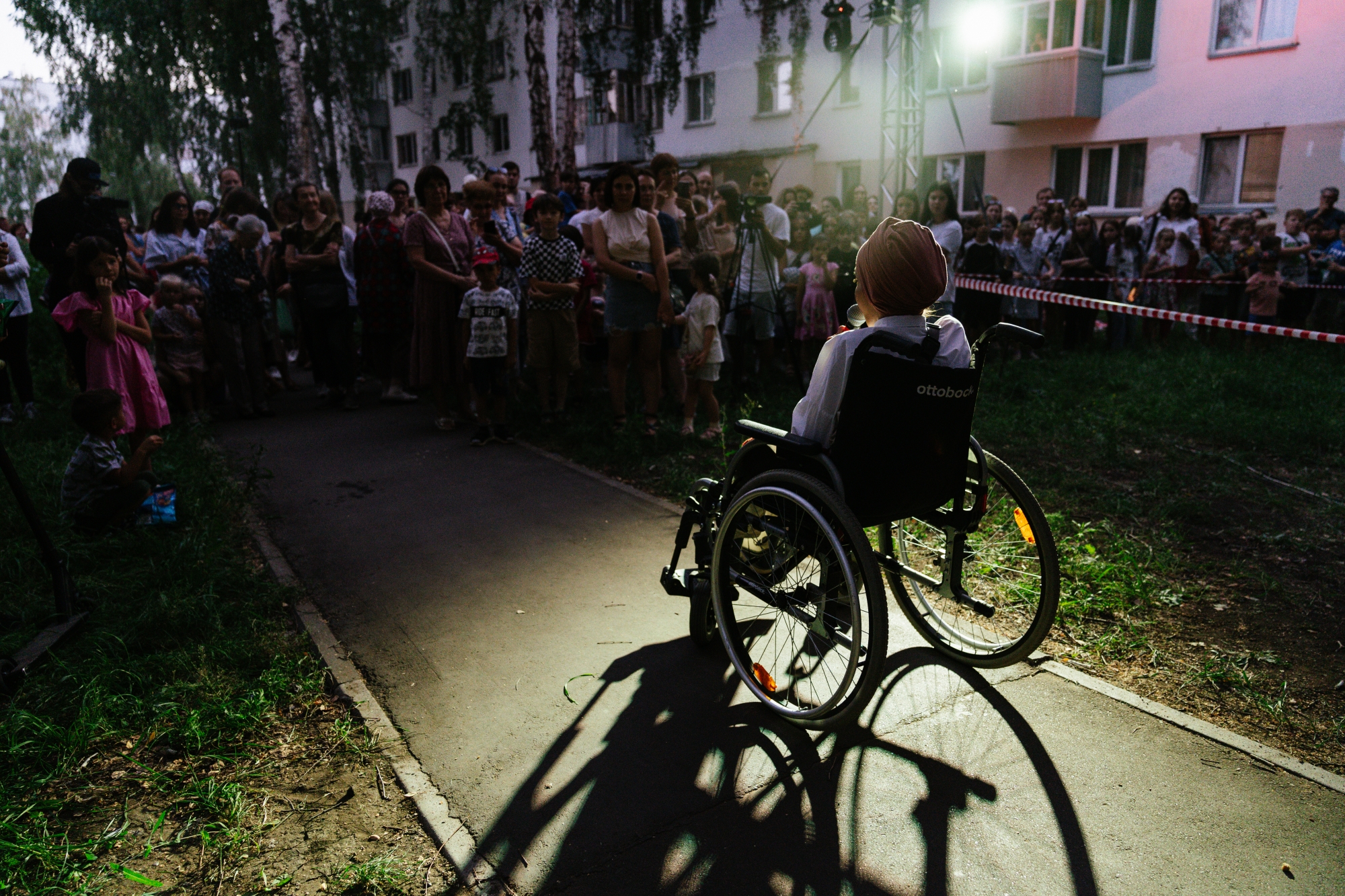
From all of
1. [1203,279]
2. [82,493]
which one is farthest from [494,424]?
[1203,279]

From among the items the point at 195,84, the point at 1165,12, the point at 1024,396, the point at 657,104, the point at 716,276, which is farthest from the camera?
the point at 657,104

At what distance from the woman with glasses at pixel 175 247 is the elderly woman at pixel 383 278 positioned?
1.32 metres

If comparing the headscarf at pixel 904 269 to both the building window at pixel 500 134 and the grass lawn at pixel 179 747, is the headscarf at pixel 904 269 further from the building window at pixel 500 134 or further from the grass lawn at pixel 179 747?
the building window at pixel 500 134

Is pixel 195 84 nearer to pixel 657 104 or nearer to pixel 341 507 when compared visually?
pixel 657 104

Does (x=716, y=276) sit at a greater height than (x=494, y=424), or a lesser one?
greater

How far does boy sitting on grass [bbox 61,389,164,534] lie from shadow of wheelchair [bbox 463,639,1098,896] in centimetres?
323

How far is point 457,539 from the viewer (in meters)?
5.27

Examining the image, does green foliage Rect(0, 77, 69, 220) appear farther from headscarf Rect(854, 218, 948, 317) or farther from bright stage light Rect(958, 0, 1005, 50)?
headscarf Rect(854, 218, 948, 317)

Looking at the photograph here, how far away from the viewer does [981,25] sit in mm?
22297

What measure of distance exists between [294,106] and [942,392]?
1998cm

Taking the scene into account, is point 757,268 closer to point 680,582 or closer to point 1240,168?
point 680,582

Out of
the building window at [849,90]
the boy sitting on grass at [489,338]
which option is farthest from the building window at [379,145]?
the boy sitting on grass at [489,338]

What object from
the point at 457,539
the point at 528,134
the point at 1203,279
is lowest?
the point at 457,539

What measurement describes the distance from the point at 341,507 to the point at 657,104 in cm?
2804
